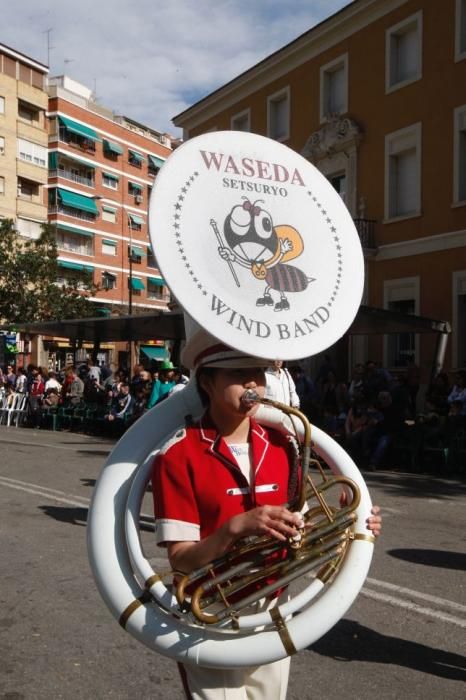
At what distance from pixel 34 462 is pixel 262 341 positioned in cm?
1101

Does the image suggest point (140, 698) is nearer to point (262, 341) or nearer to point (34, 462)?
point (262, 341)

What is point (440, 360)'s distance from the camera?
15109 millimetres

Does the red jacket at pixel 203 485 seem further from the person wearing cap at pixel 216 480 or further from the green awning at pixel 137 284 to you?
the green awning at pixel 137 284

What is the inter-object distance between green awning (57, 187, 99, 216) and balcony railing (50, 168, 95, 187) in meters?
1.08

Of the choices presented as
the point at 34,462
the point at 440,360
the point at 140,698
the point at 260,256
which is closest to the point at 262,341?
the point at 260,256

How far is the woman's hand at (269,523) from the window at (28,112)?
54.5 m

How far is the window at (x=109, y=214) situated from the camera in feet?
194

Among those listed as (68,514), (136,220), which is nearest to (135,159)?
(136,220)

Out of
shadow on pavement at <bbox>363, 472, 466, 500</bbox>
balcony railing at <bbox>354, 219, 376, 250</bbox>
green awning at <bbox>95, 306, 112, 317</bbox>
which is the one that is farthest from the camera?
green awning at <bbox>95, 306, 112, 317</bbox>

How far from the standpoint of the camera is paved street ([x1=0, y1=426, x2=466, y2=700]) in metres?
3.78

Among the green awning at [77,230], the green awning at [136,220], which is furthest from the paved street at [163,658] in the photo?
the green awning at [136,220]

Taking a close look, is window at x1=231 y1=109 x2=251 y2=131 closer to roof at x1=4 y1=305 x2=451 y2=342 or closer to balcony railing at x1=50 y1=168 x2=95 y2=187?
roof at x1=4 y1=305 x2=451 y2=342

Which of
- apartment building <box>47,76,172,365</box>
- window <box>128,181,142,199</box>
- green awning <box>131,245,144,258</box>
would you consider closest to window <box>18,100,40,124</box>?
apartment building <box>47,76,172,365</box>

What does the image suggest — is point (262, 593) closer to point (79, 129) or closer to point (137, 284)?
point (79, 129)
